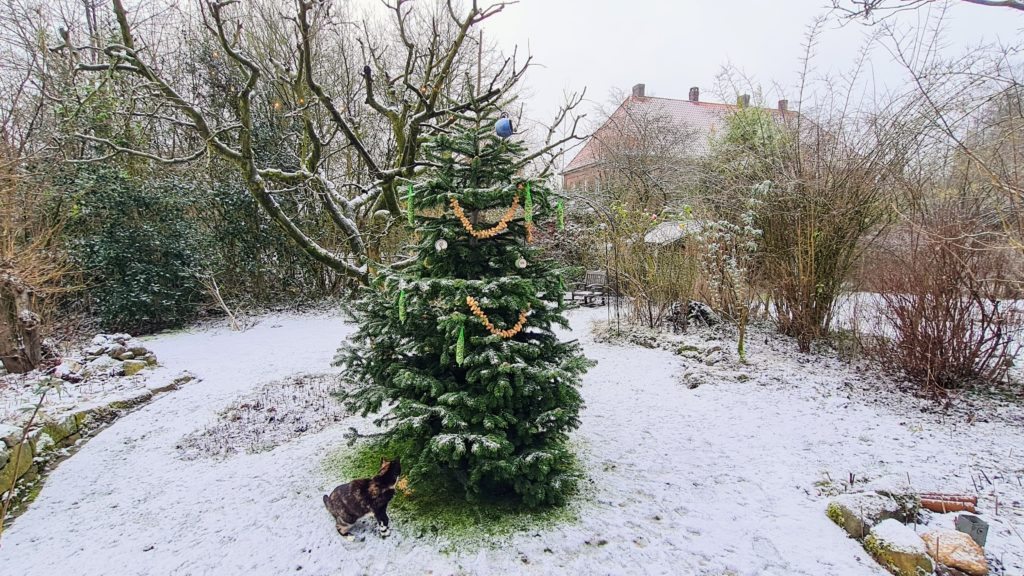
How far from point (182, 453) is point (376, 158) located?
9.43 meters

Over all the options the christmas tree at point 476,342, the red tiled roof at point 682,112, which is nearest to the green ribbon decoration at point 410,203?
the christmas tree at point 476,342

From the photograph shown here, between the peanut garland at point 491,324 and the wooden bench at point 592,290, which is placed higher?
the peanut garland at point 491,324

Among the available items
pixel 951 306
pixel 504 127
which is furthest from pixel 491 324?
pixel 951 306

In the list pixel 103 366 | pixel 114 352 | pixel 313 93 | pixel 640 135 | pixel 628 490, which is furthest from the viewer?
pixel 640 135

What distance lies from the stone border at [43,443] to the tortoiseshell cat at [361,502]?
1.50 meters

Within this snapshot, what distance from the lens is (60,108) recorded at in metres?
6.35

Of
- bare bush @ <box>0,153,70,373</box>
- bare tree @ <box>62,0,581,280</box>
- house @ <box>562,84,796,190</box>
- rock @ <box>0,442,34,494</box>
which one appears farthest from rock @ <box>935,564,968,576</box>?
house @ <box>562,84,796,190</box>

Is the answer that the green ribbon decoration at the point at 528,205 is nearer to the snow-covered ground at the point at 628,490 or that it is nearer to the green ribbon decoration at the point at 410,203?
the green ribbon decoration at the point at 410,203

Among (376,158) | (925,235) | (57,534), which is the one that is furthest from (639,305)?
(376,158)

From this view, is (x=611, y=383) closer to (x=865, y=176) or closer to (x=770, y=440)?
(x=770, y=440)

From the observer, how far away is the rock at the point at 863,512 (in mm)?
2090

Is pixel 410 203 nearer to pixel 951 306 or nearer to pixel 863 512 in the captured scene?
pixel 863 512

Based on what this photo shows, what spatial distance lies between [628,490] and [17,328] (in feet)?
21.2

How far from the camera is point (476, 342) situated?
2.21m
